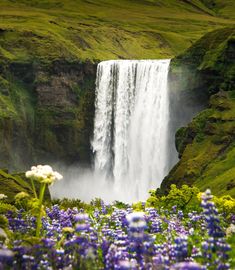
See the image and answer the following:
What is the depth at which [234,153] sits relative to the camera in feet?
169

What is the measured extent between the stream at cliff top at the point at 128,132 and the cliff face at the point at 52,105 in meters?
3.59

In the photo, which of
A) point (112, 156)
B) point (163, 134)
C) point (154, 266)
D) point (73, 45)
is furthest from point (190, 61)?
point (154, 266)

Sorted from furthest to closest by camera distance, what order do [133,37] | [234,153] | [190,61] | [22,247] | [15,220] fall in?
1. [133,37]
2. [190,61]
3. [234,153]
4. [15,220]
5. [22,247]

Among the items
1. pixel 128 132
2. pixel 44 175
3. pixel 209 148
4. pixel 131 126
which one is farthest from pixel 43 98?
pixel 44 175

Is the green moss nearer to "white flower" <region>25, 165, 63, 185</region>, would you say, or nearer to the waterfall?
the waterfall

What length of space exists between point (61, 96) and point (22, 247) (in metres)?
97.0

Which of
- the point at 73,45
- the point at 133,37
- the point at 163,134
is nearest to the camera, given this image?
the point at 163,134

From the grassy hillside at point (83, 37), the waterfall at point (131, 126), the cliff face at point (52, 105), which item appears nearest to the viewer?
the waterfall at point (131, 126)

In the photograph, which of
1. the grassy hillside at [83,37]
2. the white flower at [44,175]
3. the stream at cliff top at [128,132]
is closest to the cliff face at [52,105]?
the grassy hillside at [83,37]

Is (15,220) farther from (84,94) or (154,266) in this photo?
(84,94)

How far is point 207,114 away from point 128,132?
124ft

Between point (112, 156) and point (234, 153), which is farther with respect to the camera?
point (112, 156)

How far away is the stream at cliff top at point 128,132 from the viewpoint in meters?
90.9

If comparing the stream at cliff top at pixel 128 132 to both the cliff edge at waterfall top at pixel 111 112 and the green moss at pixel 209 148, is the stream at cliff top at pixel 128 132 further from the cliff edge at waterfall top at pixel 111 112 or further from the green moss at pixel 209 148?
the green moss at pixel 209 148
